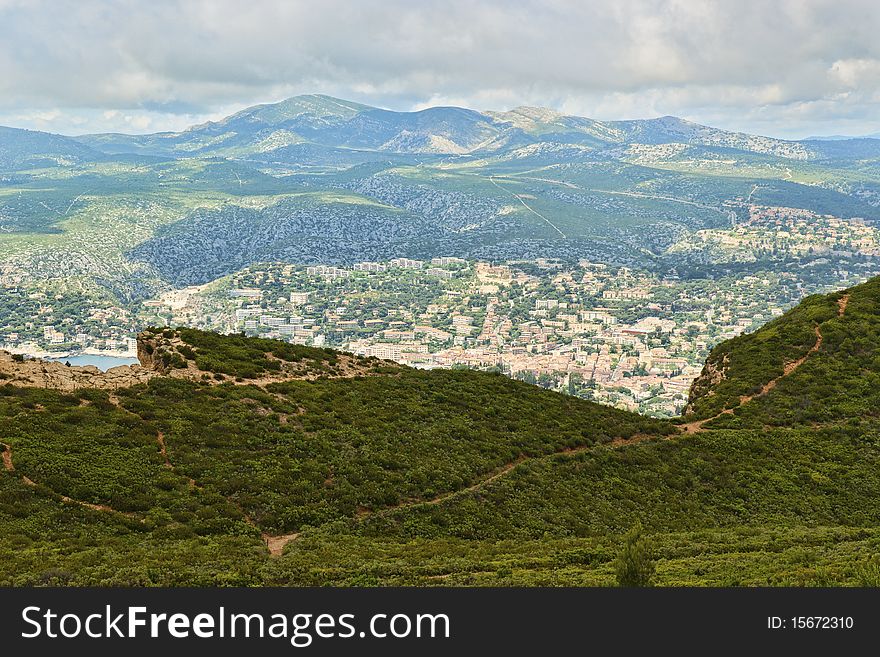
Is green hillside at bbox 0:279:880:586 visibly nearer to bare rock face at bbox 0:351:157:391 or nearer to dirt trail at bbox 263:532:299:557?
dirt trail at bbox 263:532:299:557

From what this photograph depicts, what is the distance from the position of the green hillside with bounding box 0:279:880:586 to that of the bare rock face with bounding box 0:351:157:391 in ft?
5.65

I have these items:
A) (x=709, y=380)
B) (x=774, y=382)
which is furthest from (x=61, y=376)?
(x=774, y=382)

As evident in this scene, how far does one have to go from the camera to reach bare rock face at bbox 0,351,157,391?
40.4 m

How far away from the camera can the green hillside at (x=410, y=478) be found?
84.1 ft

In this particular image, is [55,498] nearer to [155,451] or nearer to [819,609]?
[155,451]

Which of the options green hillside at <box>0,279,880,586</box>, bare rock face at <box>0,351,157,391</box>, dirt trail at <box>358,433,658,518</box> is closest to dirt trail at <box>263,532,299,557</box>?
green hillside at <box>0,279,880,586</box>

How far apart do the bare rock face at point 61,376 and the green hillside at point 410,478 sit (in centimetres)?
172

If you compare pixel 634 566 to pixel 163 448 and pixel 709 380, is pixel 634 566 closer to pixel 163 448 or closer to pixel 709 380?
pixel 163 448

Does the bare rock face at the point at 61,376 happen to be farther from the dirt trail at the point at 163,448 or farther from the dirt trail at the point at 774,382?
the dirt trail at the point at 774,382

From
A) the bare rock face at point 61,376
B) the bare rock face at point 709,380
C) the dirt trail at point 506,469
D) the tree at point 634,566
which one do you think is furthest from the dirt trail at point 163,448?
the bare rock face at point 709,380

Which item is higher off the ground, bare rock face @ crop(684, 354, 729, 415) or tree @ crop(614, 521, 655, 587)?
tree @ crop(614, 521, 655, 587)

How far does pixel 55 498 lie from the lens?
2930cm

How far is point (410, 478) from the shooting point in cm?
3788

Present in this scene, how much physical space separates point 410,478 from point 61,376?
23.2 m
